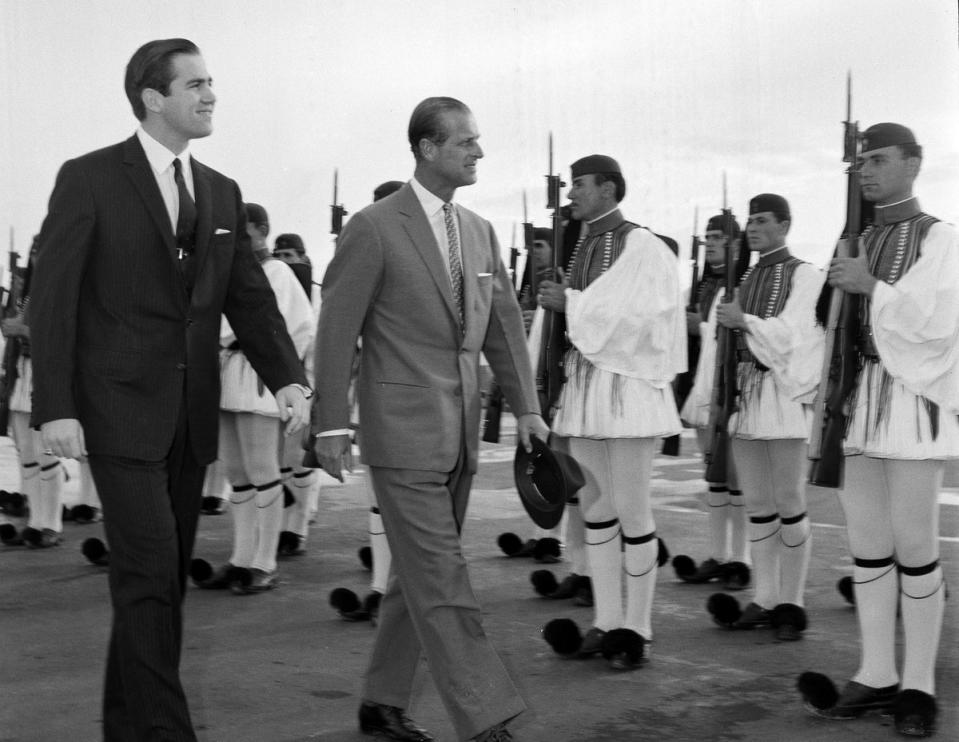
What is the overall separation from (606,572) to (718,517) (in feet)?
6.74

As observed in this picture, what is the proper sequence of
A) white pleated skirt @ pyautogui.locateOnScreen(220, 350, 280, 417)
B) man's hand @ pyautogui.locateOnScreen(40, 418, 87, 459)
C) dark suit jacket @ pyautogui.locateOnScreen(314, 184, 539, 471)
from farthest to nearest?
white pleated skirt @ pyautogui.locateOnScreen(220, 350, 280, 417) < dark suit jacket @ pyautogui.locateOnScreen(314, 184, 539, 471) < man's hand @ pyautogui.locateOnScreen(40, 418, 87, 459)

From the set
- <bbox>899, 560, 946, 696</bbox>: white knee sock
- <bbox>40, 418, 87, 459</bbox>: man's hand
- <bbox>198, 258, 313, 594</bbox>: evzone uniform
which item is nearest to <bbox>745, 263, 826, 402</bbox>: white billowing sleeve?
<bbox>899, 560, 946, 696</bbox>: white knee sock

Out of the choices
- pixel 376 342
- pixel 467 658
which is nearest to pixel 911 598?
pixel 467 658

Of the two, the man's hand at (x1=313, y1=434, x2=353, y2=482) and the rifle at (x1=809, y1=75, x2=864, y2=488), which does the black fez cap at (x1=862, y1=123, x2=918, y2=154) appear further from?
the man's hand at (x1=313, y1=434, x2=353, y2=482)

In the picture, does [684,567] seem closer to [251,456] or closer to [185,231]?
[251,456]

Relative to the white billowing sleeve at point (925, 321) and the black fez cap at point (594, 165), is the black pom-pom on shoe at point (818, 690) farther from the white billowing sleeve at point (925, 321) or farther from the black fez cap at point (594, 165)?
the black fez cap at point (594, 165)

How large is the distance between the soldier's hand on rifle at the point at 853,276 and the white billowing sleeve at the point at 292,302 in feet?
10.8

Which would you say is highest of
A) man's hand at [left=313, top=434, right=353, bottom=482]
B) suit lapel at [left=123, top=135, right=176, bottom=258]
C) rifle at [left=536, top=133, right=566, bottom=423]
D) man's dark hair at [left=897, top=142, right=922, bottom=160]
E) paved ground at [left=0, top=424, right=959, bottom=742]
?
man's dark hair at [left=897, top=142, right=922, bottom=160]

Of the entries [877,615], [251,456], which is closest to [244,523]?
[251,456]

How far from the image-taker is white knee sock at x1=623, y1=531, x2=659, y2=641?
211 inches

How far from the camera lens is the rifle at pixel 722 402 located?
6.20 meters

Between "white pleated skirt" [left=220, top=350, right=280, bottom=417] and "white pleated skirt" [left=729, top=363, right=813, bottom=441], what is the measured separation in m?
2.41

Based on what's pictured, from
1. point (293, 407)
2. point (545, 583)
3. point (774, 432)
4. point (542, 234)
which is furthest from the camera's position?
point (542, 234)

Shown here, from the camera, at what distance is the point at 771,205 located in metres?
6.38
